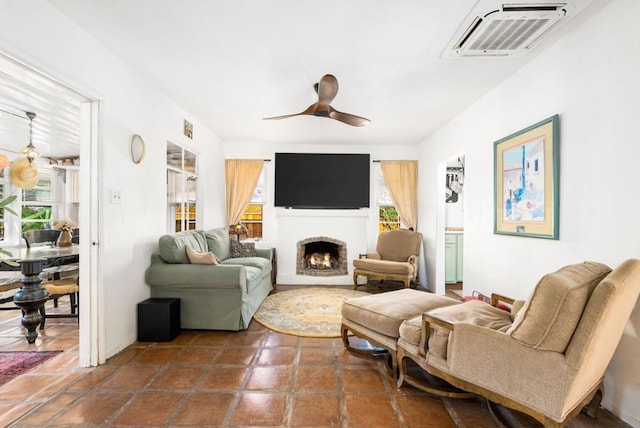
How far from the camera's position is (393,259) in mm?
4859

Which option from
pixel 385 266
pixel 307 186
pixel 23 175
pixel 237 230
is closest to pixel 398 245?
pixel 385 266

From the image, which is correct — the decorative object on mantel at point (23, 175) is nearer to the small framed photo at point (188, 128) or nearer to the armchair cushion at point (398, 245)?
the small framed photo at point (188, 128)

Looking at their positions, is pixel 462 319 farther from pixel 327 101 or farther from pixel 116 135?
pixel 116 135

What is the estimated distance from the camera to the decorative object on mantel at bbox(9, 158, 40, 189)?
294 centimetres

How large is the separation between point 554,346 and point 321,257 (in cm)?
419

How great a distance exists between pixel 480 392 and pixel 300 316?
82.8 inches

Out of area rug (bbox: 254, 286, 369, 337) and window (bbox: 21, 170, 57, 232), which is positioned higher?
window (bbox: 21, 170, 57, 232)

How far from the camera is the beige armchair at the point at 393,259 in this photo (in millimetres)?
4371

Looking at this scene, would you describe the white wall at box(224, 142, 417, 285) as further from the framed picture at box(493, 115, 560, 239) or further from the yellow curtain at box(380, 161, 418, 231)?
the framed picture at box(493, 115, 560, 239)

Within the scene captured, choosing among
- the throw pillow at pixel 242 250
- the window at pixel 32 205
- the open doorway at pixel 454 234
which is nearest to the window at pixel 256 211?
the throw pillow at pixel 242 250

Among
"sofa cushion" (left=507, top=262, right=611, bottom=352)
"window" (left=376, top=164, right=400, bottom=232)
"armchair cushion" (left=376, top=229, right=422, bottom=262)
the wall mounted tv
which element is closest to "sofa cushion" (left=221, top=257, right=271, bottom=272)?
the wall mounted tv

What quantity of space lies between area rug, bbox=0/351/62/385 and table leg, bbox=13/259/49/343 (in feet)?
0.78

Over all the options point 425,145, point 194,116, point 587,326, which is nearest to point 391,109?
point 425,145

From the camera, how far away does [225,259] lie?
4.16 metres
